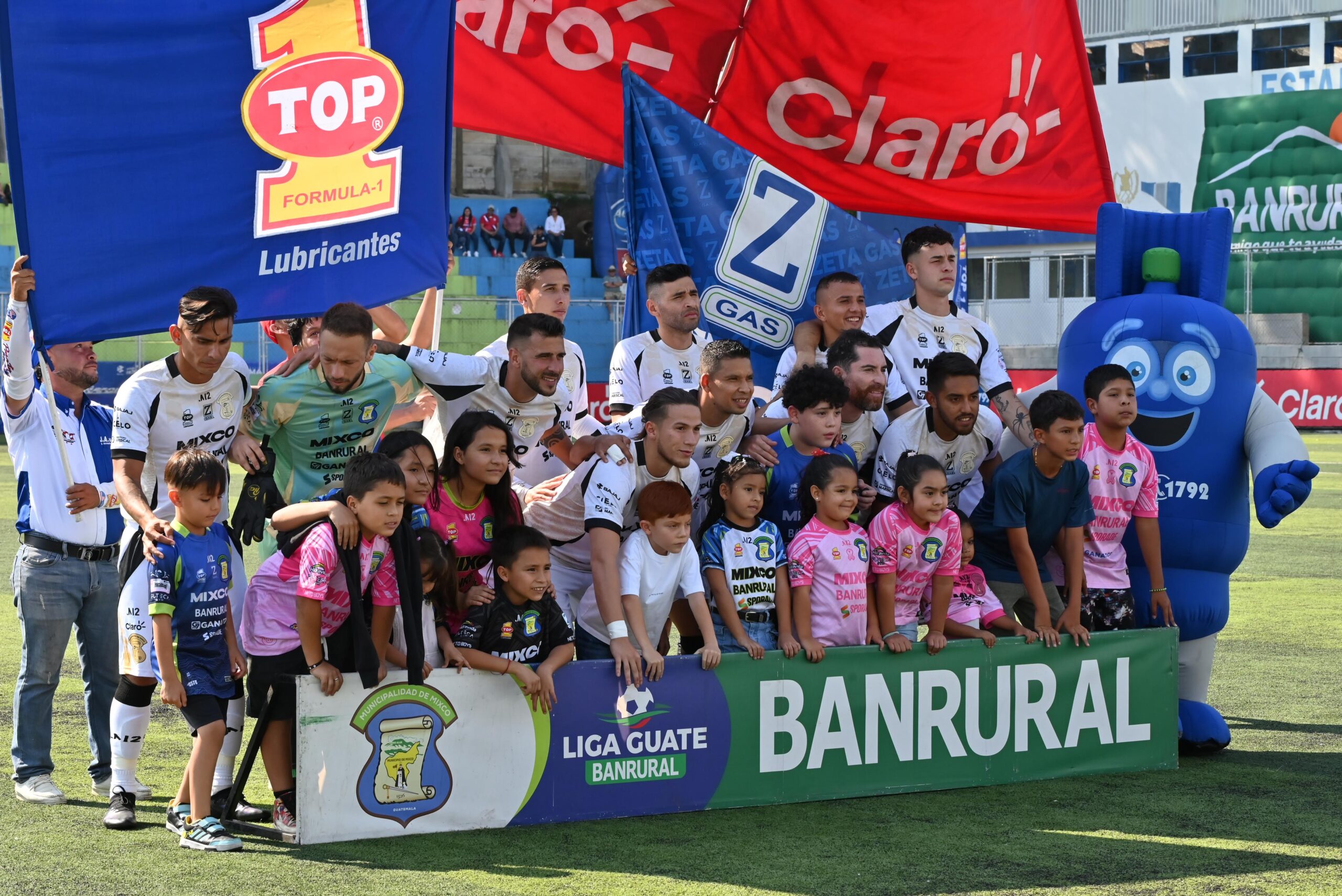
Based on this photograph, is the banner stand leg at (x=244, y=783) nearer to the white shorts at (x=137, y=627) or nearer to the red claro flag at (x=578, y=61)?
the white shorts at (x=137, y=627)

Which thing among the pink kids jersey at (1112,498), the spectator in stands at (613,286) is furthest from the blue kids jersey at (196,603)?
the spectator in stands at (613,286)

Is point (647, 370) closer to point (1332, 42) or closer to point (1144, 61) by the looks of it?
point (1332, 42)

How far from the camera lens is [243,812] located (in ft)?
17.8

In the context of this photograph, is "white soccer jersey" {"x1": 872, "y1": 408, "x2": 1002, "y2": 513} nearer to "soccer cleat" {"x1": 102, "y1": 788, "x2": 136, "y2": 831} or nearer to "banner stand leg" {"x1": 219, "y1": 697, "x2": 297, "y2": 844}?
"banner stand leg" {"x1": 219, "y1": 697, "x2": 297, "y2": 844}

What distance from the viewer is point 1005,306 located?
32.2 metres

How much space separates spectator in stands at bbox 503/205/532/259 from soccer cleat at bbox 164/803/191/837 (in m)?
26.9

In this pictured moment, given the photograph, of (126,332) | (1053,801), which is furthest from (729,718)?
(126,332)

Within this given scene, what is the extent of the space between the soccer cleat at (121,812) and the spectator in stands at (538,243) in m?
26.3

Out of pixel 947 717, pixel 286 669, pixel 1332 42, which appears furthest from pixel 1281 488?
pixel 1332 42

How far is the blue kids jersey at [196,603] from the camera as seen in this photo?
5105 millimetres

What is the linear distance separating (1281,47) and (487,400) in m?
34.6

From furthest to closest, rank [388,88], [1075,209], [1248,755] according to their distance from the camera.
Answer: [1075,209]
[1248,755]
[388,88]

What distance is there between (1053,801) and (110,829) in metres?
3.38

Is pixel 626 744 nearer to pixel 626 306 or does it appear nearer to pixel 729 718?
pixel 729 718
